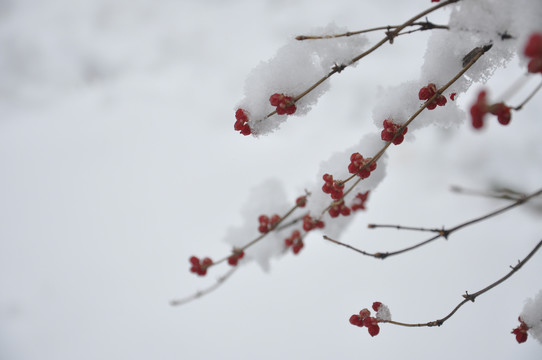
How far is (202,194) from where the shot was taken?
1.83m

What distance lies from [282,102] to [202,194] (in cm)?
114

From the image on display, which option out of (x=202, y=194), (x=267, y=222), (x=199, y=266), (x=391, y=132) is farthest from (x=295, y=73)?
(x=202, y=194)

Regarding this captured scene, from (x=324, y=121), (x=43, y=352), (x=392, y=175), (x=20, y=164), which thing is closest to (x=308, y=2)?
(x=324, y=121)

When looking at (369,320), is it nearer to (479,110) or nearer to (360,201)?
(360,201)

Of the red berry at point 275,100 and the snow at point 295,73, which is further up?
the snow at point 295,73

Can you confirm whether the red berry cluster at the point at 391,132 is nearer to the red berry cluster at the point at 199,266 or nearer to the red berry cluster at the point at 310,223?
the red berry cluster at the point at 310,223

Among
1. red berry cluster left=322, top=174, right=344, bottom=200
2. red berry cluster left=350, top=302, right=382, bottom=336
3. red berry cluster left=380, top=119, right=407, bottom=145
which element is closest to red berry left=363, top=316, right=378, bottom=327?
red berry cluster left=350, top=302, right=382, bottom=336

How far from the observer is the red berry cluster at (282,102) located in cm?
76

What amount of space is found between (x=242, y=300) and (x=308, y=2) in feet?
5.06

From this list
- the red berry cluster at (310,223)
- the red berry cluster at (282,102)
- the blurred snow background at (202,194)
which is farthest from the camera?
the blurred snow background at (202,194)

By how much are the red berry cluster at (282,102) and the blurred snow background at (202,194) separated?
2.49 ft

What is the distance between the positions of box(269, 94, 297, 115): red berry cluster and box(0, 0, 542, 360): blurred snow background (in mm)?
760

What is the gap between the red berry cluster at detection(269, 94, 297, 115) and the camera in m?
0.76

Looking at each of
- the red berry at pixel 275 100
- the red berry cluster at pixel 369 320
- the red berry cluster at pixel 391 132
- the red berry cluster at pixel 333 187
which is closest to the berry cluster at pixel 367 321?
the red berry cluster at pixel 369 320
